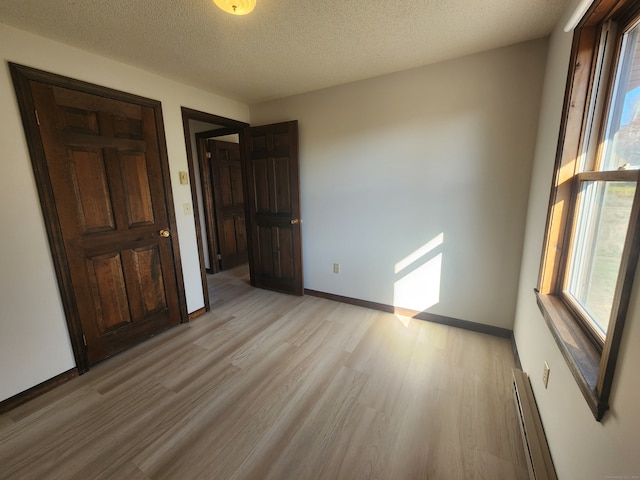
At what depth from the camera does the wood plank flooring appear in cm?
130

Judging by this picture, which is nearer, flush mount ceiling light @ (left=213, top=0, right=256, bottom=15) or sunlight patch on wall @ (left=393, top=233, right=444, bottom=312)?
flush mount ceiling light @ (left=213, top=0, right=256, bottom=15)

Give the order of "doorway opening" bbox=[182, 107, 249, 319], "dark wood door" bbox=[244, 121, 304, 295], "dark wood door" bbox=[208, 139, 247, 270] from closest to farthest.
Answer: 1. "dark wood door" bbox=[244, 121, 304, 295]
2. "doorway opening" bbox=[182, 107, 249, 319]
3. "dark wood door" bbox=[208, 139, 247, 270]

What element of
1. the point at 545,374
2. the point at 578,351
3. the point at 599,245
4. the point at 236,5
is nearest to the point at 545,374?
the point at 545,374

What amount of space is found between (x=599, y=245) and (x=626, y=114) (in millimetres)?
528

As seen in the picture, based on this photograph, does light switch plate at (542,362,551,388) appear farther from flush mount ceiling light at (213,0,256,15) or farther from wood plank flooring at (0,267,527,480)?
flush mount ceiling light at (213,0,256,15)

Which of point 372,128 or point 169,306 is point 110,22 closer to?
point 372,128

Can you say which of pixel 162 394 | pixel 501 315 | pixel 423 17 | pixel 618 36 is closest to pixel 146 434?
pixel 162 394

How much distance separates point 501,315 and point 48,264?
3.46m

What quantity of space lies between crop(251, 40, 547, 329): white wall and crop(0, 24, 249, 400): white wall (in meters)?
1.78

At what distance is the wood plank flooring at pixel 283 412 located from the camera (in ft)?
4.27

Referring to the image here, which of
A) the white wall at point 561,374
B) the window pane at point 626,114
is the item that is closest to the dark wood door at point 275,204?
the white wall at point 561,374

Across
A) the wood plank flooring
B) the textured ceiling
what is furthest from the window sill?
the textured ceiling

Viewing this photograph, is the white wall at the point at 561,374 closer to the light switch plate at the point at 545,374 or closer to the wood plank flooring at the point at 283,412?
the light switch plate at the point at 545,374

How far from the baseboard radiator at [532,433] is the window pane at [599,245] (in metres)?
0.64
